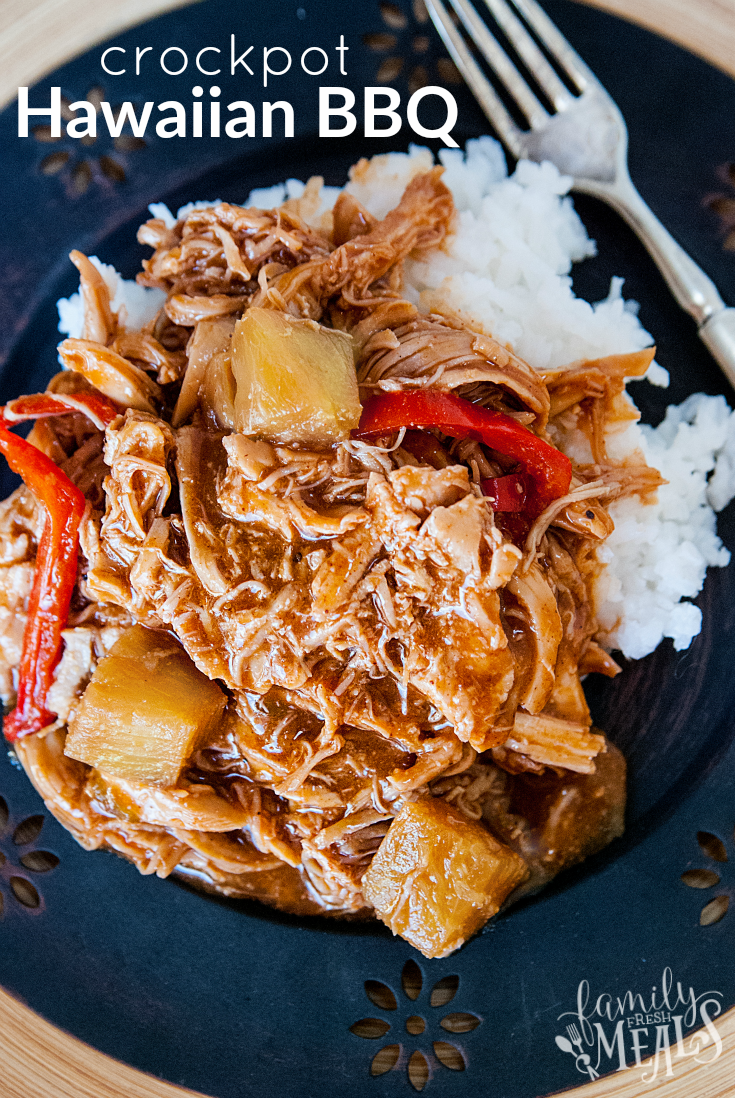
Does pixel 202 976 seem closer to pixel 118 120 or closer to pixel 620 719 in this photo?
pixel 620 719

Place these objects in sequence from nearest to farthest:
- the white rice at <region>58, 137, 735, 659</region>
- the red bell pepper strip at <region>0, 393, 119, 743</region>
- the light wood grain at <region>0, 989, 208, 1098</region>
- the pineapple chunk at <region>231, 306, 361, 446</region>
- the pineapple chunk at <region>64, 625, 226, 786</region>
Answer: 1. the pineapple chunk at <region>231, 306, 361, 446</region>
2. the pineapple chunk at <region>64, 625, 226, 786</region>
3. the red bell pepper strip at <region>0, 393, 119, 743</region>
4. the light wood grain at <region>0, 989, 208, 1098</region>
5. the white rice at <region>58, 137, 735, 659</region>

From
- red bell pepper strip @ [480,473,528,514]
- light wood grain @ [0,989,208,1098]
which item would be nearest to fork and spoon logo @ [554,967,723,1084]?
light wood grain @ [0,989,208,1098]

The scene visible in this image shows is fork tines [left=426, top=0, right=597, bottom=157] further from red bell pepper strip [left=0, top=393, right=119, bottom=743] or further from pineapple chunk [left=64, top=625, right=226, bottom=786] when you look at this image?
pineapple chunk [left=64, top=625, right=226, bottom=786]

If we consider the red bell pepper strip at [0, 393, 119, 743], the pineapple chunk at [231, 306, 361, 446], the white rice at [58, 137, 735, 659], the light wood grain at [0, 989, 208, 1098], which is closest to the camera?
the pineapple chunk at [231, 306, 361, 446]

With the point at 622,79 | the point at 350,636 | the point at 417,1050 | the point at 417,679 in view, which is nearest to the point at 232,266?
the point at 350,636

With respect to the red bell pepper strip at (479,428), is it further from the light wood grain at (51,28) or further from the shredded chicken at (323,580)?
the light wood grain at (51,28)

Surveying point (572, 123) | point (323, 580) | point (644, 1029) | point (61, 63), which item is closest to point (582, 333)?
point (572, 123)
